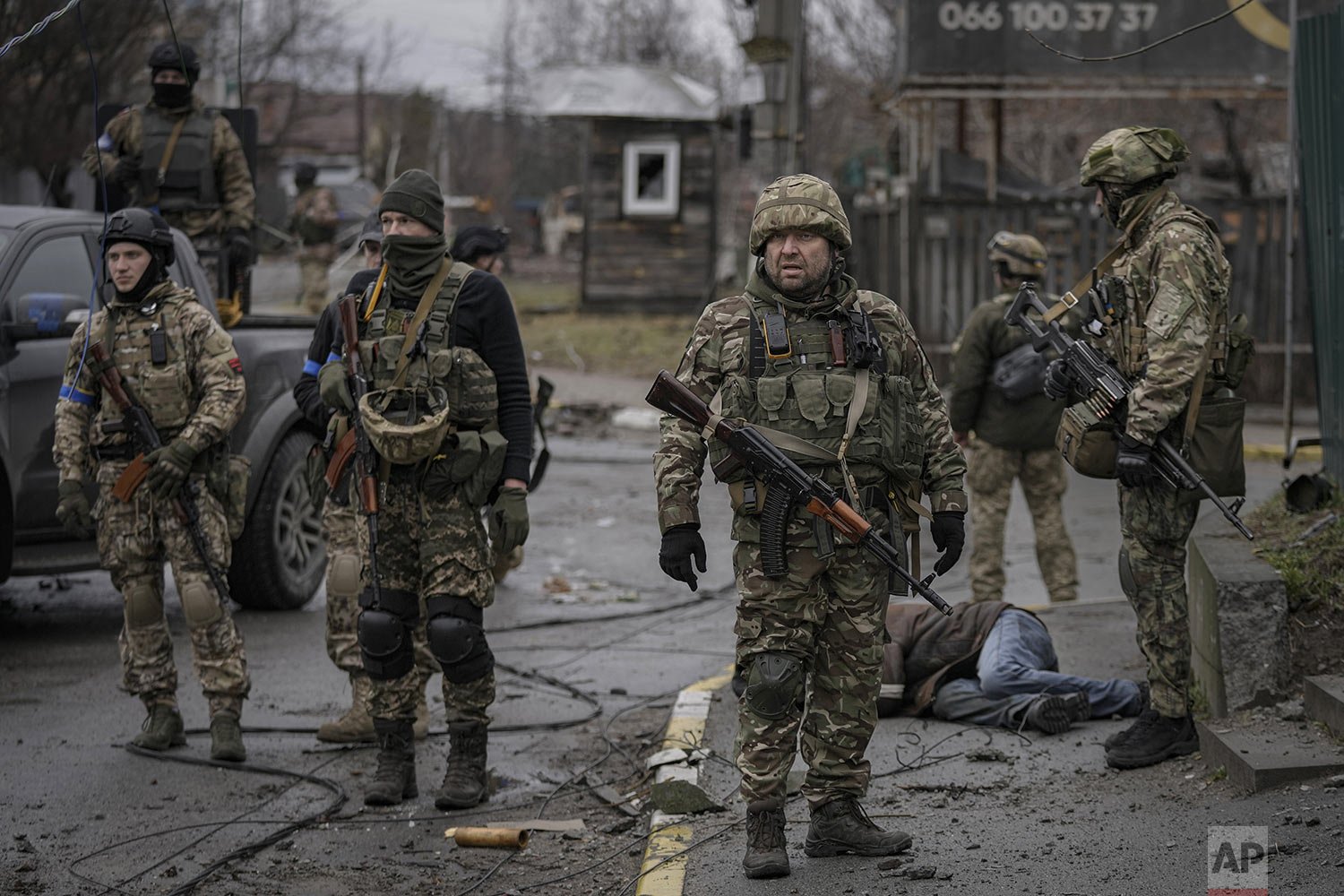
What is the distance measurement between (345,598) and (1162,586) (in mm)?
3024

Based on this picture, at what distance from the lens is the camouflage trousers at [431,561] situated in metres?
5.60

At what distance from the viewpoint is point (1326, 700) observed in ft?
17.2

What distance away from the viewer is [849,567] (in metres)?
4.67

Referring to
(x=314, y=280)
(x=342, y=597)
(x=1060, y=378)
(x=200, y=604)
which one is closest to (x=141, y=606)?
(x=200, y=604)

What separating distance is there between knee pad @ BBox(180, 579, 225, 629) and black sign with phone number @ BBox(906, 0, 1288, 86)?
13246mm

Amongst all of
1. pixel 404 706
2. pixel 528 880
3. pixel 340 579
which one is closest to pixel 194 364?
pixel 340 579

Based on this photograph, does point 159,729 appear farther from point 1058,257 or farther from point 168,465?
point 1058,257

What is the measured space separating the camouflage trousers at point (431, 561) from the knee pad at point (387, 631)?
32mm

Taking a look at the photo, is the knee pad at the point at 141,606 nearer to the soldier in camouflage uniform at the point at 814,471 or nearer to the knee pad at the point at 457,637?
the knee pad at the point at 457,637

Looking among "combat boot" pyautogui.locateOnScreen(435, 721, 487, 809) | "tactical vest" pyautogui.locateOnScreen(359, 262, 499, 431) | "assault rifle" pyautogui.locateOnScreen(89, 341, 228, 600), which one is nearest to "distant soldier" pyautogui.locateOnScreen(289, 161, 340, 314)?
"assault rifle" pyautogui.locateOnScreen(89, 341, 228, 600)

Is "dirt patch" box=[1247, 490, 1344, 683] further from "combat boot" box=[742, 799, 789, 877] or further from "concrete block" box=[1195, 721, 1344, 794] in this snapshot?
"combat boot" box=[742, 799, 789, 877]

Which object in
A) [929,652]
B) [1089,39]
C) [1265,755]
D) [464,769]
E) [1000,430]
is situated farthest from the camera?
[1089,39]

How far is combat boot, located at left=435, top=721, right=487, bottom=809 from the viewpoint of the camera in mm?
5621

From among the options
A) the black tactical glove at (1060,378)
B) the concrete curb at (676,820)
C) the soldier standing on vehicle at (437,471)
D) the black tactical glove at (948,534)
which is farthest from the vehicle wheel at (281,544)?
the black tactical glove at (948,534)
